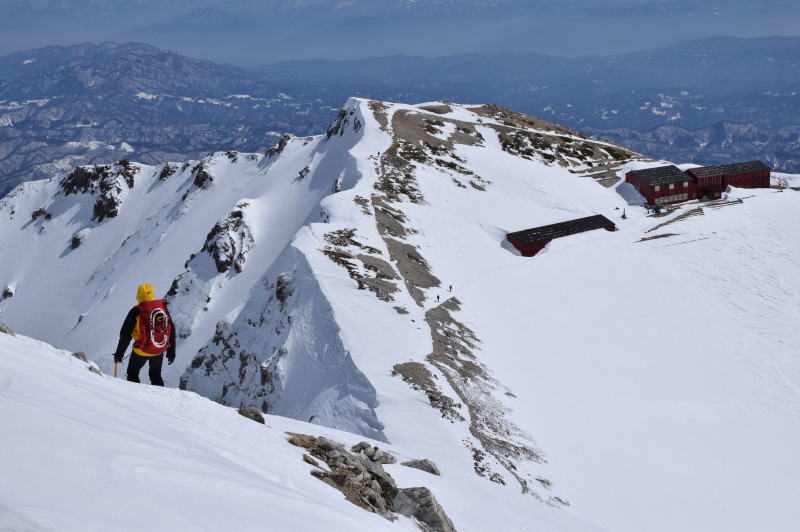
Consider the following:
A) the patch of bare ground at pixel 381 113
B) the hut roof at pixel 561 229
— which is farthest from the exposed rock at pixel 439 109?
the hut roof at pixel 561 229

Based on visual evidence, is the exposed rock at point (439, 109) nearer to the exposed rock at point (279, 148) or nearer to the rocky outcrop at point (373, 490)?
the exposed rock at point (279, 148)

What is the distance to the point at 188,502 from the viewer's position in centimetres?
870

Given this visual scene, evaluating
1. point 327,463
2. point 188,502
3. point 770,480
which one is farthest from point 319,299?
point 188,502

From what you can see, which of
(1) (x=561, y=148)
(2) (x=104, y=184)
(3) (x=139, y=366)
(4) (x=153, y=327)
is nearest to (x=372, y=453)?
(3) (x=139, y=366)

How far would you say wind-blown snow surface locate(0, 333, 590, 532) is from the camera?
7.56 m

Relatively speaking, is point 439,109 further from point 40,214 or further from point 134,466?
point 134,466

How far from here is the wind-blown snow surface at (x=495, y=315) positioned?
30297 millimetres

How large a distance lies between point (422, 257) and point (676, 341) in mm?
22863

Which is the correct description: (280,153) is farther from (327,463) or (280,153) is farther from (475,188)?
(327,463)

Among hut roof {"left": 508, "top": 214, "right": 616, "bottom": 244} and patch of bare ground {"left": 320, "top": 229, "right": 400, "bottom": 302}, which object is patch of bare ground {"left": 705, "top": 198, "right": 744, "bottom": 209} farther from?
patch of bare ground {"left": 320, "top": 229, "right": 400, "bottom": 302}

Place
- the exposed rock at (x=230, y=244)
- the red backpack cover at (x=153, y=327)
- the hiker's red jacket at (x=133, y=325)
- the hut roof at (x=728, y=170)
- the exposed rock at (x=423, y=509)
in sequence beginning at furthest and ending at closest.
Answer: the hut roof at (x=728, y=170), the exposed rock at (x=230, y=244), the red backpack cover at (x=153, y=327), the hiker's red jacket at (x=133, y=325), the exposed rock at (x=423, y=509)

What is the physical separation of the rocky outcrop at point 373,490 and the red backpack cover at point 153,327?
516cm

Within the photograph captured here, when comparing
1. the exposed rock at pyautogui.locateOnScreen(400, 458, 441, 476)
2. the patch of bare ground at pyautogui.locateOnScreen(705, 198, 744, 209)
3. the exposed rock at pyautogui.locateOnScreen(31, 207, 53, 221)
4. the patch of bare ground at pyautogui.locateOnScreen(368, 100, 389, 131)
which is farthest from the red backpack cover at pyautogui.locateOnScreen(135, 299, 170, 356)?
the exposed rock at pyautogui.locateOnScreen(31, 207, 53, 221)

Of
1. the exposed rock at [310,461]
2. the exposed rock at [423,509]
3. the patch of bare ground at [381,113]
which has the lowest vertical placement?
the exposed rock at [423,509]
